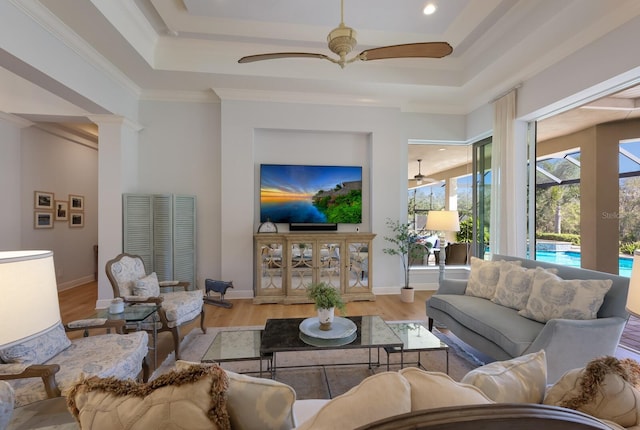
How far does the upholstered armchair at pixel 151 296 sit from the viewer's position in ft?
9.16

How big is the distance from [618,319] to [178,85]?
5298mm

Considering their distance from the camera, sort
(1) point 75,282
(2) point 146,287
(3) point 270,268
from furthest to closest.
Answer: (1) point 75,282
(3) point 270,268
(2) point 146,287

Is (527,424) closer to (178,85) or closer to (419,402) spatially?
(419,402)

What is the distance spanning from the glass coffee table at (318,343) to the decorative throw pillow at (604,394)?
4.29ft

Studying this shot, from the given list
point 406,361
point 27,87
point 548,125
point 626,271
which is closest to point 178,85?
point 27,87

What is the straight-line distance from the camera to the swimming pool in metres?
4.69

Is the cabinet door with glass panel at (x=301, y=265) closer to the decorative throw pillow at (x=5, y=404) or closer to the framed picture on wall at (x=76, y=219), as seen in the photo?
the decorative throw pillow at (x=5, y=404)

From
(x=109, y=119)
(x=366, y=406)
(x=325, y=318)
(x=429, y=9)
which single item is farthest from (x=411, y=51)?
(x=109, y=119)

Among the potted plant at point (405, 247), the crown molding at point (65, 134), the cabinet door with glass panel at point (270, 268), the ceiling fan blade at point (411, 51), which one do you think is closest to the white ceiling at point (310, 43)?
the crown molding at point (65, 134)

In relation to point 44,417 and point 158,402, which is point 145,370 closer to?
point 44,417

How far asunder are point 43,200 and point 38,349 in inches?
171

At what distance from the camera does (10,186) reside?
180 inches

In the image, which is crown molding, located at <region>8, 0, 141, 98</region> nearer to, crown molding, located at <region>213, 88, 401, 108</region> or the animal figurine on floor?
crown molding, located at <region>213, 88, 401, 108</region>

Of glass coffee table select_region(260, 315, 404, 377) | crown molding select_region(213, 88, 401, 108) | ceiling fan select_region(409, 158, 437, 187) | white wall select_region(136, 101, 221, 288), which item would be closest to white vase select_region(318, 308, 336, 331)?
glass coffee table select_region(260, 315, 404, 377)
